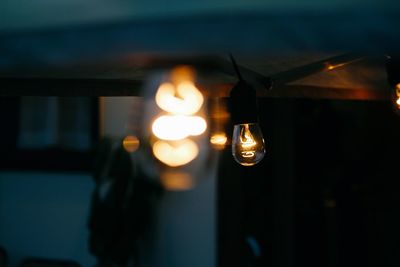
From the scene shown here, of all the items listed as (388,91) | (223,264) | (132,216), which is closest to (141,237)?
(132,216)

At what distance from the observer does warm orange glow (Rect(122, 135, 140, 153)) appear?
4.74m

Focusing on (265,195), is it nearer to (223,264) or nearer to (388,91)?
(223,264)

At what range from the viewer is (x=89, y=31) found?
1.39m

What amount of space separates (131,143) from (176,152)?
1.11ft

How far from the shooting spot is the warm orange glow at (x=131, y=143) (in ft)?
15.5

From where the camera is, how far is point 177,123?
3.78 metres

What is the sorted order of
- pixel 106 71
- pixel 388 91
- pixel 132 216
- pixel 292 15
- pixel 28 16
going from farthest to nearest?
1. pixel 132 216
2. pixel 388 91
3. pixel 106 71
4. pixel 28 16
5. pixel 292 15

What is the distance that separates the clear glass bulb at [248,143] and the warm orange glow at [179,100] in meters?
0.47

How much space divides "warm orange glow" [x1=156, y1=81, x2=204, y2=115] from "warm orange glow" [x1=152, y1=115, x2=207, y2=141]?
0.14 metres

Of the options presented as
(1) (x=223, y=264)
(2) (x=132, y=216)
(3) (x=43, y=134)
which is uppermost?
(3) (x=43, y=134)

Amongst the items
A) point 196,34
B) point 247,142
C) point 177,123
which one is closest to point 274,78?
point 247,142

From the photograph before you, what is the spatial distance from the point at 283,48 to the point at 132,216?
11.4ft

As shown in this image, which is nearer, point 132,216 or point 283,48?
point 283,48

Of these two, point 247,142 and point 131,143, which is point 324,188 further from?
point 247,142
